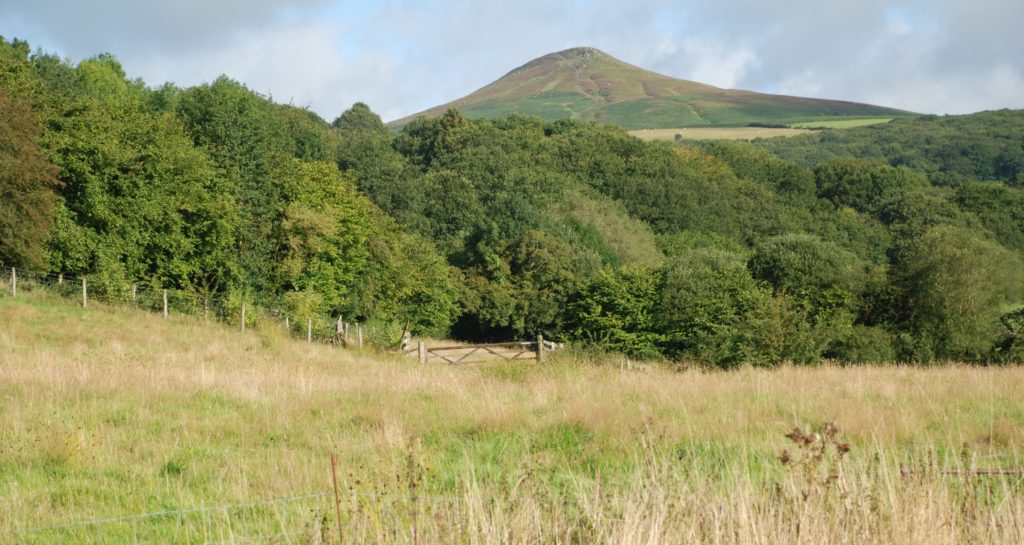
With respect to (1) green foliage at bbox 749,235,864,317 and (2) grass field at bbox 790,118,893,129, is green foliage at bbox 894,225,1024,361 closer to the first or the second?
(1) green foliage at bbox 749,235,864,317

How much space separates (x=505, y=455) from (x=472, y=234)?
55.6m

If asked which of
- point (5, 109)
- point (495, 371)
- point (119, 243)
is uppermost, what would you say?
point (5, 109)

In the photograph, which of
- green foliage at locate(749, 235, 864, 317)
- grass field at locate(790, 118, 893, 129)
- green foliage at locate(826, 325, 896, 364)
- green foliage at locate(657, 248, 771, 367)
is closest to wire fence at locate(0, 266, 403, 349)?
green foliage at locate(657, 248, 771, 367)

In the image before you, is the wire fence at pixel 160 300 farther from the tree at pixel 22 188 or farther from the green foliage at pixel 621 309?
the green foliage at pixel 621 309

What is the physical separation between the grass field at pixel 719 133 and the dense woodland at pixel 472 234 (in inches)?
2555

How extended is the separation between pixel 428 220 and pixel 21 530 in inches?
2523

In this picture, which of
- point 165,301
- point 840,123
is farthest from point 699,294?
point 840,123

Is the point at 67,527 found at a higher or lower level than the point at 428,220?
lower

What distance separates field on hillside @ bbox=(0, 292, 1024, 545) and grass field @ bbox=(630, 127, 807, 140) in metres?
146

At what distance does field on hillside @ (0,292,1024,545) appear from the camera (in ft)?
15.4

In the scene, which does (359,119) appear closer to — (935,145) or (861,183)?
(861,183)

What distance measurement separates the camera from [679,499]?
16.0 ft

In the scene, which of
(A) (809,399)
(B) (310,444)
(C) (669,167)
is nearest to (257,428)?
(B) (310,444)

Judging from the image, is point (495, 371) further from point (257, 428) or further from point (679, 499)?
point (679, 499)
